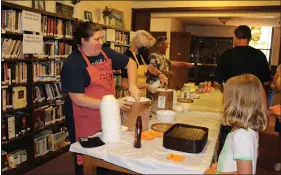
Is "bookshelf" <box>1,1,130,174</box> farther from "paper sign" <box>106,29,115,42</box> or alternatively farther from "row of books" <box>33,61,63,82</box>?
"paper sign" <box>106,29,115,42</box>

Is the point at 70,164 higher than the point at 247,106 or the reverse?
the reverse

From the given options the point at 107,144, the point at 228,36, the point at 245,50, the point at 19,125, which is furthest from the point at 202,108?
the point at 228,36

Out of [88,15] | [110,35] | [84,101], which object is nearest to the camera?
[84,101]

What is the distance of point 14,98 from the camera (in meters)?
2.73

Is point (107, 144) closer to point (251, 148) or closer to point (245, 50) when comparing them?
point (251, 148)

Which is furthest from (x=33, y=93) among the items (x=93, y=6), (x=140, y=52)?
(x=93, y=6)

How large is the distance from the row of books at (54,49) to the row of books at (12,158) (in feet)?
3.42

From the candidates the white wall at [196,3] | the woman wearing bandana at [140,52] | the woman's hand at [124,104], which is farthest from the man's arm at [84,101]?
the white wall at [196,3]

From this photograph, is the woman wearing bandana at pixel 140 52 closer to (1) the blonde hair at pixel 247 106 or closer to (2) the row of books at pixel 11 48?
(2) the row of books at pixel 11 48

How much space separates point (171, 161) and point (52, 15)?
2.49m

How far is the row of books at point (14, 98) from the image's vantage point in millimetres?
2647

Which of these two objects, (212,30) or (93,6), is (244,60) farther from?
(212,30)

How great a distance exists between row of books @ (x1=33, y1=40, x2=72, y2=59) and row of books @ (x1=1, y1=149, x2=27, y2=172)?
3.42 ft

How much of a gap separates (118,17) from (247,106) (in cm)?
412
